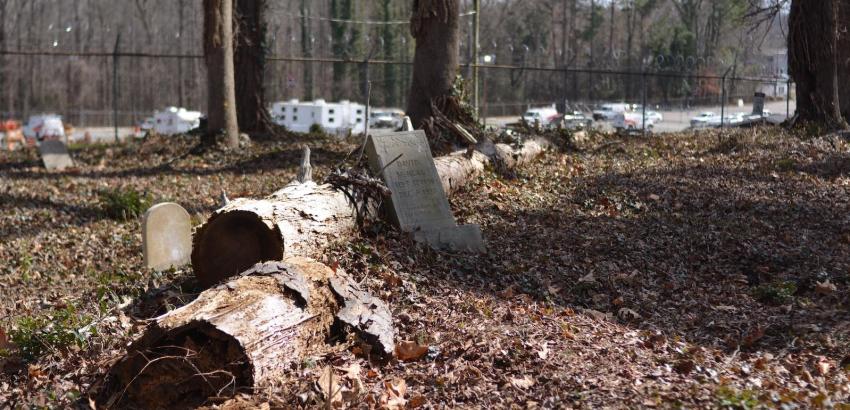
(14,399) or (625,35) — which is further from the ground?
(625,35)

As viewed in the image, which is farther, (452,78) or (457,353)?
(452,78)

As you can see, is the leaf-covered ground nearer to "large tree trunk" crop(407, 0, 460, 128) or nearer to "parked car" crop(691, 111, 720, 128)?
"large tree trunk" crop(407, 0, 460, 128)

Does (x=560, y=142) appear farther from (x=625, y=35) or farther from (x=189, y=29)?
(x=625, y=35)

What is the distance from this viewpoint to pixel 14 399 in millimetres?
4988

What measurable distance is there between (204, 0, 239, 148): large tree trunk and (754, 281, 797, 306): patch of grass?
1109cm

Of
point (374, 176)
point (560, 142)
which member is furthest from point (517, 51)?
point (374, 176)

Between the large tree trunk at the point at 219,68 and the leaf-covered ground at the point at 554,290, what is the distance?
282 centimetres

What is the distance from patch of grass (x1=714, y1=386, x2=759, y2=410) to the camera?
4.39 metres

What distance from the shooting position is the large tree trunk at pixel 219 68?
51.6ft

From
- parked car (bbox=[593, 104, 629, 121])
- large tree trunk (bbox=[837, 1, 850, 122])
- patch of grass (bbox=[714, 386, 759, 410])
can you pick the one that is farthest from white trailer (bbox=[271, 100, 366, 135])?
patch of grass (bbox=[714, 386, 759, 410])

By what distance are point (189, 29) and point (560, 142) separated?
1601 inches

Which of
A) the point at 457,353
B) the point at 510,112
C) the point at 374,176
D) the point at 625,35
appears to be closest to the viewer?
the point at 457,353

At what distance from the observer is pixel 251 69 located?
18906mm

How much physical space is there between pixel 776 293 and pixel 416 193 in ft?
10.8
